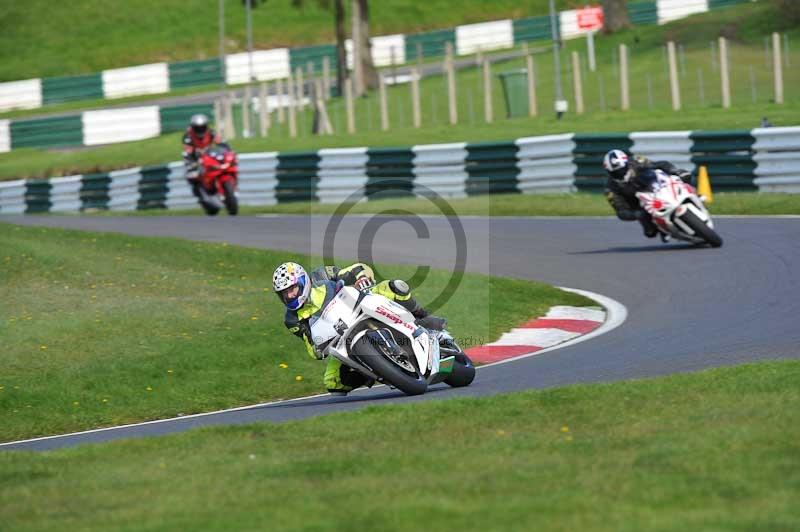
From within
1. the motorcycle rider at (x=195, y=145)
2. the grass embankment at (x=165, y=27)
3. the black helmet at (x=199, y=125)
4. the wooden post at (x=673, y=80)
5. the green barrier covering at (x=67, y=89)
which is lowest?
the motorcycle rider at (x=195, y=145)

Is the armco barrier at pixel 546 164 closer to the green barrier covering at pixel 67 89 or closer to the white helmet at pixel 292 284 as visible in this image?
the white helmet at pixel 292 284

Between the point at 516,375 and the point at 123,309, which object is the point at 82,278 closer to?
the point at 123,309

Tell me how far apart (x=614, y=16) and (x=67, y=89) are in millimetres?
22978

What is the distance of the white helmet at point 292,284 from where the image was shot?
31.4 ft

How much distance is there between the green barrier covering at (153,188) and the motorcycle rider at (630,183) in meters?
14.9

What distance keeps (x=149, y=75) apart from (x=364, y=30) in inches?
607

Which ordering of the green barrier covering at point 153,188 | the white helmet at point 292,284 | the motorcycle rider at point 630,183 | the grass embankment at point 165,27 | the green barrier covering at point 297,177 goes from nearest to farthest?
the white helmet at point 292,284 → the motorcycle rider at point 630,183 → the green barrier covering at point 297,177 → the green barrier covering at point 153,188 → the grass embankment at point 165,27

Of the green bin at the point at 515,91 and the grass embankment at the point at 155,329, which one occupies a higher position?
the green bin at the point at 515,91

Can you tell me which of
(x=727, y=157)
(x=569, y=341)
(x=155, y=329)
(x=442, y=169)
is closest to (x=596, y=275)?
(x=569, y=341)

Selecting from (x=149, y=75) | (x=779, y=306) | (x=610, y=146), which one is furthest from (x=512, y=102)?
(x=149, y=75)

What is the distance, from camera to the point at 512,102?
3438 centimetres

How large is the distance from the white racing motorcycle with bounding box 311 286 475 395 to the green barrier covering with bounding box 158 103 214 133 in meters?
36.9

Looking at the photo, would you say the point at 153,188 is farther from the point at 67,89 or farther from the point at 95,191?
the point at 67,89

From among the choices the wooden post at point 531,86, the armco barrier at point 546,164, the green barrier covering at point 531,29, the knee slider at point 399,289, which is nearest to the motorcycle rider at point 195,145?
the armco barrier at point 546,164
